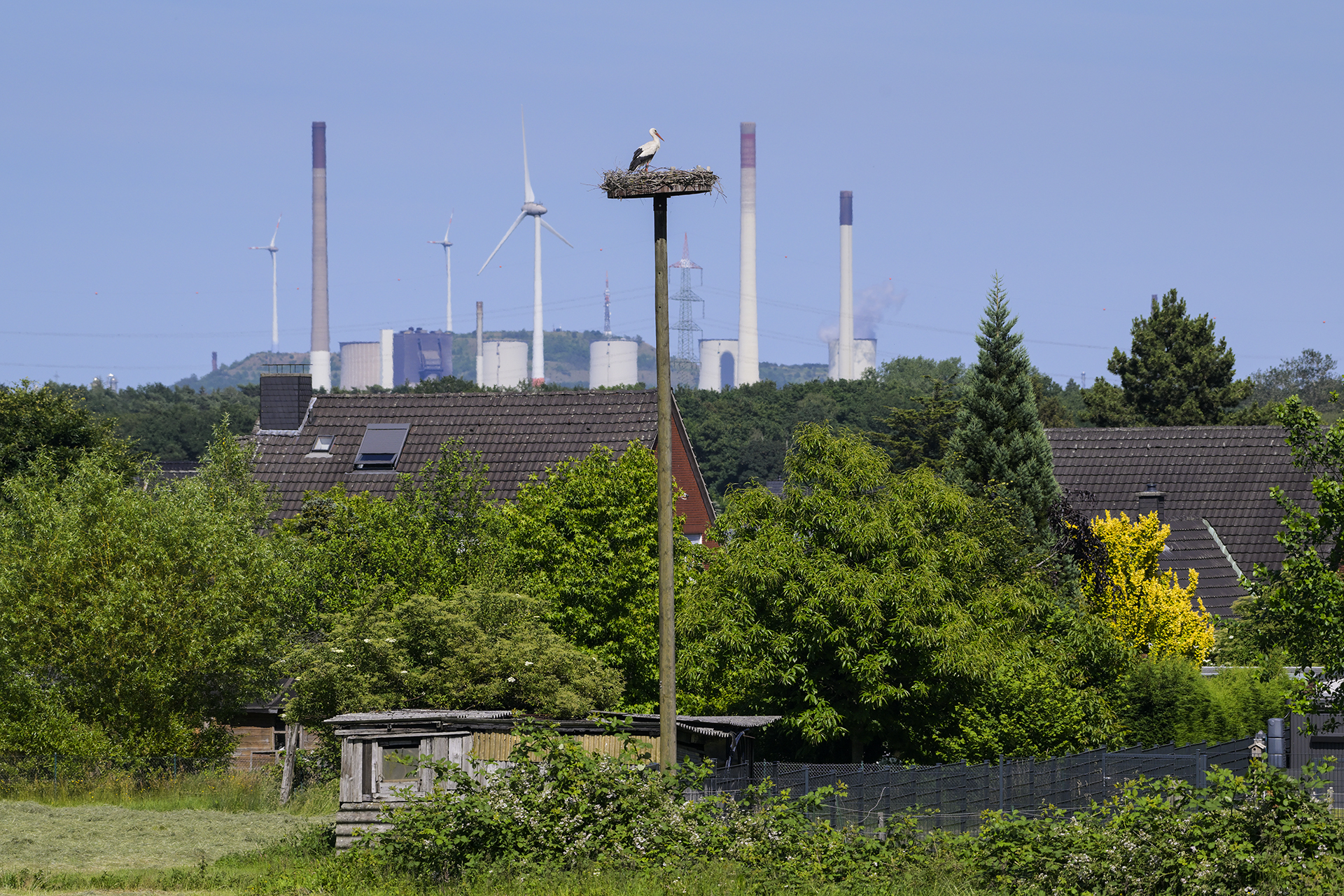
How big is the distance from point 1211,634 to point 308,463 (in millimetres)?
26303

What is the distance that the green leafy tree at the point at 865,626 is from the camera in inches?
1023

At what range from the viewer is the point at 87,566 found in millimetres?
30734

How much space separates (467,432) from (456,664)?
1959 centimetres

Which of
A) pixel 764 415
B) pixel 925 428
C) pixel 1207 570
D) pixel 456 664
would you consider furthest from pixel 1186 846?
pixel 764 415

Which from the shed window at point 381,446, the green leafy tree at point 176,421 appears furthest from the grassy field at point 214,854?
the green leafy tree at point 176,421

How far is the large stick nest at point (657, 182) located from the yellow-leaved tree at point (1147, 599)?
19170 millimetres

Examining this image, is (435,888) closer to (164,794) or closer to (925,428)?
(164,794)

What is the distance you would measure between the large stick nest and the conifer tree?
770 inches

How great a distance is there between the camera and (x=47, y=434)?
45.2m

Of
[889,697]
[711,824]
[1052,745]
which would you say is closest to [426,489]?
[889,697]

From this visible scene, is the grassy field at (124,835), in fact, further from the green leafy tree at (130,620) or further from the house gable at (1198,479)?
the house gable at (1198,479)

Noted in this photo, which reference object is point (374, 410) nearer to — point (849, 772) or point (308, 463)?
point (308, 463)

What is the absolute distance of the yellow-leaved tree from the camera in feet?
115

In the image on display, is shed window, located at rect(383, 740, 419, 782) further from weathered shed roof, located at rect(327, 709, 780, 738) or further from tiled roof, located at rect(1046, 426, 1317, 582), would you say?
tiled roof, located at rect(1046, 426, 1317, 582)
